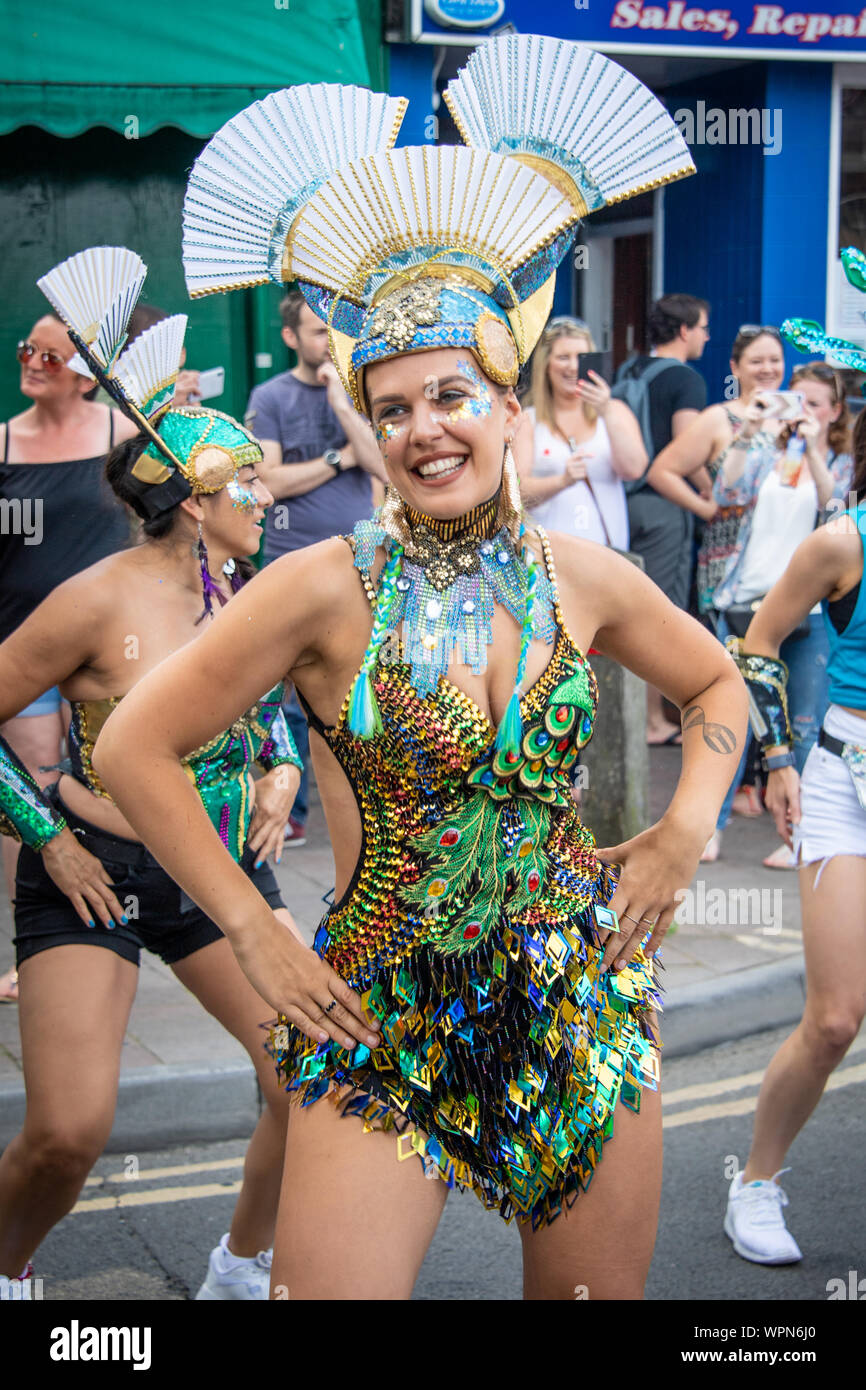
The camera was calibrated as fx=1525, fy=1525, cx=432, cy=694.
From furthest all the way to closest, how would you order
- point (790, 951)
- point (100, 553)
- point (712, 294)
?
point (712, 294) < point (790, 951) < point (100, 553)

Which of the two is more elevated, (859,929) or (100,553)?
(100,553)

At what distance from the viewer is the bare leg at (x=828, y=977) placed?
361cm

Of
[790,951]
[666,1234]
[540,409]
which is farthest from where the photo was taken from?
[540,409]

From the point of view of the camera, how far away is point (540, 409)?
7.30 meters

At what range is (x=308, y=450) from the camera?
7129 mm

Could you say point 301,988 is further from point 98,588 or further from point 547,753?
point 98,588

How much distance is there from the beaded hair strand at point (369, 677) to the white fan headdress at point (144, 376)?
51.1 inches

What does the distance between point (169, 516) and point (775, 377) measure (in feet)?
14.8

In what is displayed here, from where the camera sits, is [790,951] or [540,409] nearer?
[790,951]

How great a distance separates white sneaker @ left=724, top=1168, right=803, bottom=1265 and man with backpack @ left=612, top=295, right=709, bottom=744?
173 inches

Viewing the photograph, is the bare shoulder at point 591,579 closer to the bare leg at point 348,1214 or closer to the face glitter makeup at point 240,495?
the bare leg at point 348,1214

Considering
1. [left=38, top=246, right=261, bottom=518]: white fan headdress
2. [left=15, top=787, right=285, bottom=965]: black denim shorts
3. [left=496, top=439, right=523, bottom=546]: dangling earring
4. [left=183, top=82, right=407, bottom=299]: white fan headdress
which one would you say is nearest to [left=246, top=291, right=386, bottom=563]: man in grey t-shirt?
[left=38, top=246, right=261, bottom=518]: white fan headdress

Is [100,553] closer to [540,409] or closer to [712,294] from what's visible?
[540,409]

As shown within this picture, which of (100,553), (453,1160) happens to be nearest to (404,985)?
(453,1160)
